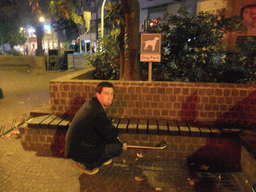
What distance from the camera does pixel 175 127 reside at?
4027 millimetres

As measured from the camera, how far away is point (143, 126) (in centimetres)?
407

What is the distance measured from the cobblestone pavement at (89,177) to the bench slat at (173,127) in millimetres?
538

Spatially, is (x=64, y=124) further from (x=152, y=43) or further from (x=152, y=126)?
(x=152, y=43)

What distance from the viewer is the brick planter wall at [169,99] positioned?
13.6ft

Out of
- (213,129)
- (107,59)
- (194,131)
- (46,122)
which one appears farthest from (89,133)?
(107,59)

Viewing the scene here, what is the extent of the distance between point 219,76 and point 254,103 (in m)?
1.94

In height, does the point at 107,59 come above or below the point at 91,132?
above

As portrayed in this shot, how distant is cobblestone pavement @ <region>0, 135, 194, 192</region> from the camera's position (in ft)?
10.5

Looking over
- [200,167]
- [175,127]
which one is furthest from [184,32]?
[200,167]

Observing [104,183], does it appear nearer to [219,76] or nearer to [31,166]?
[31,166]

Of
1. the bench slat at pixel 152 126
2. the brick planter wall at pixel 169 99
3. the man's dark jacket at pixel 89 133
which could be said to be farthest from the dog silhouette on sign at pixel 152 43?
the man's dark jacket at pixel 89 133

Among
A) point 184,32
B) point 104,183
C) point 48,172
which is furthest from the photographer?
point 184,32

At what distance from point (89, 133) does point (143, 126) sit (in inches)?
53.2

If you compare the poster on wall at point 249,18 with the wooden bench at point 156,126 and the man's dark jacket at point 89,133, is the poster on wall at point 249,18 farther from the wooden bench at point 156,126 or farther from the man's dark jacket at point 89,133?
the man's dark jacket at point 89,133
